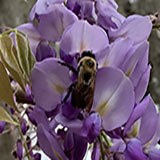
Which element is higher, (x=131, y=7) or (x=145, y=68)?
(x=145, y=68)

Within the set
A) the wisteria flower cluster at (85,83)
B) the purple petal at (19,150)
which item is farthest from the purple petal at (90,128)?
the purple petal at (19,150)

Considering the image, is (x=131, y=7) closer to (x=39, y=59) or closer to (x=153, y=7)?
(x=153, y=7)

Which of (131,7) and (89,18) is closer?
(89,18)

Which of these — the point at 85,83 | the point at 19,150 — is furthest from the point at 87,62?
the point at 19,150

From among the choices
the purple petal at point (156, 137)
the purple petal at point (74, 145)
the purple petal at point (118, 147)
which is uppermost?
the purple petal at point (74, 145)

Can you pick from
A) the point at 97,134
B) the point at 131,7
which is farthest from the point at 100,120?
the point at 131,7

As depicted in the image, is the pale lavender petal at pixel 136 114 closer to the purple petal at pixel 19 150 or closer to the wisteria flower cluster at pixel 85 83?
the wisteria flower cluster at pixel 85 83
